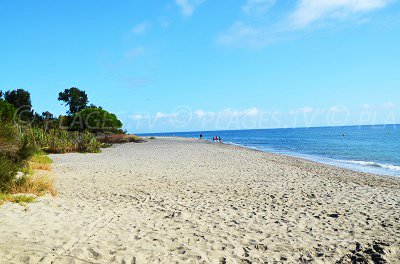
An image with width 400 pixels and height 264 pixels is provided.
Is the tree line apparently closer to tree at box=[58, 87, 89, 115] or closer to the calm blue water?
tree at box=[58, 87, 89, 115]

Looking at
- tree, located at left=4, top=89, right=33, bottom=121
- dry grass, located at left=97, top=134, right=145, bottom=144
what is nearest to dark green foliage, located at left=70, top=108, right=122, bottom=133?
dry grass, located at left=97, top=134, right=145, bottom=144

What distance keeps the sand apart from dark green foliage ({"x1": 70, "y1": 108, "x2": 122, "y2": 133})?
42.8 meters

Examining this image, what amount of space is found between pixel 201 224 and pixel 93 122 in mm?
49667

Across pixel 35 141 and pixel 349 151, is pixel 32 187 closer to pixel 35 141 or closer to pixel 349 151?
pixel 35 141

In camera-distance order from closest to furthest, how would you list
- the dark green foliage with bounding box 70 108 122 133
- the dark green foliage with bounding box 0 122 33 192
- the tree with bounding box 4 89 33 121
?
the dark green foliage with bounding box 0 122 33 192, the dark green foliage with bounding box 70 108 122 133, the tree with bounding box 4 89 33 121

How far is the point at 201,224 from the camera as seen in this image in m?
7.86

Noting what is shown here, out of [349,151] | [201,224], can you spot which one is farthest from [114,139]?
[201,224]

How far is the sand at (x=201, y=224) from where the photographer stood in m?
5.90

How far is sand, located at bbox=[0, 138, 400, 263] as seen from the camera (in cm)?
590

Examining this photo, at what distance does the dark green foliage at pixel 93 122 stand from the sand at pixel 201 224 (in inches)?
1683

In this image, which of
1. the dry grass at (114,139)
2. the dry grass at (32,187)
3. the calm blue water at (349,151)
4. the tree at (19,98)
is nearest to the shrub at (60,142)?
the dry grass at (114,139)

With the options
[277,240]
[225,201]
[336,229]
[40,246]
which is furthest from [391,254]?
[40,246]

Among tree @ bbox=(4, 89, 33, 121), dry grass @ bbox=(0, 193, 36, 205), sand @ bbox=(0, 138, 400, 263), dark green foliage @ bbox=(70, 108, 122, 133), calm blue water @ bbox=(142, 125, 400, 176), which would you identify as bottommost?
calm blue water @ bbox=(142, 125, 400, 176)

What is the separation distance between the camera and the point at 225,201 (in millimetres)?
10359
